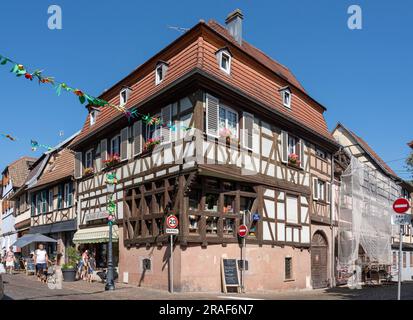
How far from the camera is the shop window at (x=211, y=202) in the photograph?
17609mm

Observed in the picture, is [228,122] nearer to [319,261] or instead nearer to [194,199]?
[194,199]

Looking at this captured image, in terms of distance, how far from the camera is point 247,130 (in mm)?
18641

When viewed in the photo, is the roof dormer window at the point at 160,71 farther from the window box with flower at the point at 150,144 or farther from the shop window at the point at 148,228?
the shop window at the point at 148,228

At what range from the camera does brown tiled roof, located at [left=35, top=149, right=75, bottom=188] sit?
28359 mm

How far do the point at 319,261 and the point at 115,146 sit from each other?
1075cm

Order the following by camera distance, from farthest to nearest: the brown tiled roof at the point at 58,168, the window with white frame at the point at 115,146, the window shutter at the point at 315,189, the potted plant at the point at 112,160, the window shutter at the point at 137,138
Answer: the brown tiled roof at the point at 58,168
the window shutter at the point at 315,189
the window with white frame at the point at 115,146
the potted plant at the point at 112,160
the window shutter at the point at 137,138

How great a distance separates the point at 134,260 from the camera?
751 inches

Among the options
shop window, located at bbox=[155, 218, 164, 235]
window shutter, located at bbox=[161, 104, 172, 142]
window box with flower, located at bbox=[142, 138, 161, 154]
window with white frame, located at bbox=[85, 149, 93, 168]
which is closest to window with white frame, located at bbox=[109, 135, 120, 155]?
window with white frame, located at bbox=[85, 149, 93, 168]

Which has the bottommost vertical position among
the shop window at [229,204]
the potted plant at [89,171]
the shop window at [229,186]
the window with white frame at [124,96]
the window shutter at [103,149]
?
the shop window at [229,204]

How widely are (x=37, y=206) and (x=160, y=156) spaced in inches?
690

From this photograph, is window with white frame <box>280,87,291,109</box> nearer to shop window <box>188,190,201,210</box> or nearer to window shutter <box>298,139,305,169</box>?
window shutter <box>298,139,305,169</box>

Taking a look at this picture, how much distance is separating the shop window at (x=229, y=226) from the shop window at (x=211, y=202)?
63cm

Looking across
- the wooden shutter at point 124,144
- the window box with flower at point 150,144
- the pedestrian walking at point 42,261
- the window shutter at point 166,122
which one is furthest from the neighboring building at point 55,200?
the window shutter at point 166,122

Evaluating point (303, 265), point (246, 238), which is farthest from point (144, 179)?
point (303, 265)
